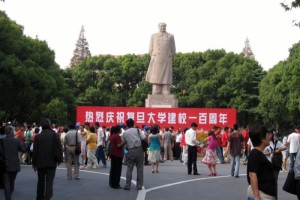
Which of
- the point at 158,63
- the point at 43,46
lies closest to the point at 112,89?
the point at 43,46

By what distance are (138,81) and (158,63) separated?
35265mm

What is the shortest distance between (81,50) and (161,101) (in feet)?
201

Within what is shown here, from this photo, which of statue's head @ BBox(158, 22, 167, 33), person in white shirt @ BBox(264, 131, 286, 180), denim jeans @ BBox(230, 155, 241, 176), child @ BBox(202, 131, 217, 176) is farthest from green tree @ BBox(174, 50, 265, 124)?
person in white shirt @ BBox(264, 131, 286, 180)

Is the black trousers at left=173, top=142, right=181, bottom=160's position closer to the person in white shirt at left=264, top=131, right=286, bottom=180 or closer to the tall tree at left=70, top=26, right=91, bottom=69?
the person in white shirt at left=264, top=131, right=286, bottom=180

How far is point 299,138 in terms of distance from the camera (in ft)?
64.4

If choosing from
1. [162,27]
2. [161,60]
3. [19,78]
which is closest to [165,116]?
[161,60]

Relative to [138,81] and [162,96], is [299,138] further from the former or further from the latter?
[138,81]

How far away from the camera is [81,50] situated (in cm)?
9262

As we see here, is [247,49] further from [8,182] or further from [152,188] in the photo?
[8,182]

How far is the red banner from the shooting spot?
105ft

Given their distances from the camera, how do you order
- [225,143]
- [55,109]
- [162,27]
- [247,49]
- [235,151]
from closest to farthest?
1. [235,151]
2. [225,143]
3. [162,27]
4. [55,109]
5. [247,49]

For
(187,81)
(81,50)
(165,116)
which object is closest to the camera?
(165,116)

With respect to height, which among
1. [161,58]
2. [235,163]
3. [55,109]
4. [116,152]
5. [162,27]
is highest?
[162,27]

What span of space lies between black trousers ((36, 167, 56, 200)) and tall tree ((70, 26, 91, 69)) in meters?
80.4
